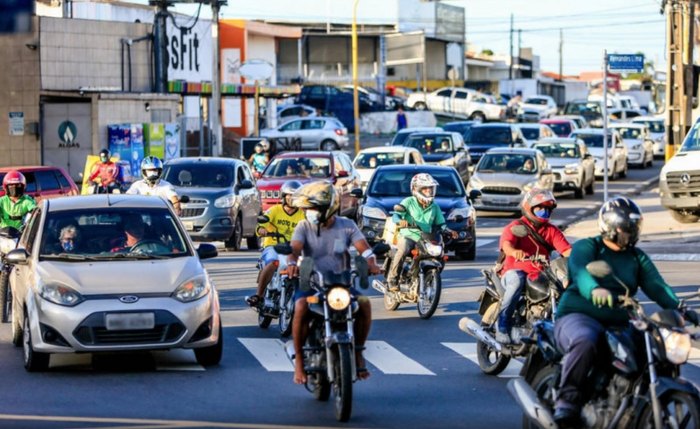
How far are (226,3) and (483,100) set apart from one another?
33409mm

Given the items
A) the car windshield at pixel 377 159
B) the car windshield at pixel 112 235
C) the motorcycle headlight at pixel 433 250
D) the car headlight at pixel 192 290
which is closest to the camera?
the car headlight at pixel 192 290

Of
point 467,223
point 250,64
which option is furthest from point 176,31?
point 467,223

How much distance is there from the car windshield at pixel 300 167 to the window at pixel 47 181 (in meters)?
5.88

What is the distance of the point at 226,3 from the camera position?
156 feet

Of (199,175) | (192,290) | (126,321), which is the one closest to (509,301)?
(192,290)

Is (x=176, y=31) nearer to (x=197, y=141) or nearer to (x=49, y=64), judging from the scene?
(x=197, y=141)

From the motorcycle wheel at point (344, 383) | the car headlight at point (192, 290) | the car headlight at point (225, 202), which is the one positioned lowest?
the motorcycle wheel at point (344, 383)

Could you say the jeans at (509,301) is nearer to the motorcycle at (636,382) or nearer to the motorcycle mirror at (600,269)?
the motorcycle at (636,382)

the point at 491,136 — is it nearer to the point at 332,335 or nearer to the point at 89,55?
the point at 89,55

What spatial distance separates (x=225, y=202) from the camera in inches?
1078

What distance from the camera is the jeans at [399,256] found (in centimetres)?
1765

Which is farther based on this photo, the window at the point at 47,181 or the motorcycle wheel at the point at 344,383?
the window at the point at 47,181

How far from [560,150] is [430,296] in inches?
1072

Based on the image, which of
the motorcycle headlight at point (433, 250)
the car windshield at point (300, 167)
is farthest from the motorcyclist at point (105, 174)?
the motorcycle headlight at point (433, 250)
